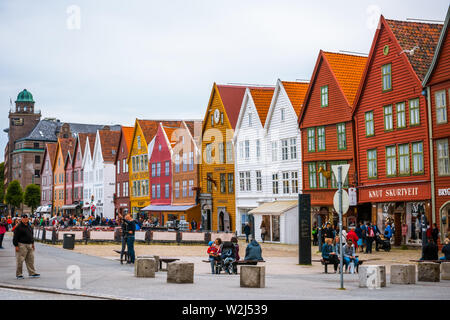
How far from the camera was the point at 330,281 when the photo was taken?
2050 cm

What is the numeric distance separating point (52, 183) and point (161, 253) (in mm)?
81209

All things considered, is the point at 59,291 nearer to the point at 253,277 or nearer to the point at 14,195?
the point at 253,277

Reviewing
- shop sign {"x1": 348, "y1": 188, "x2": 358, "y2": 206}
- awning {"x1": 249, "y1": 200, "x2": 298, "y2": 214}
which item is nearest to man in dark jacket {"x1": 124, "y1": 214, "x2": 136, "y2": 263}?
shop sign {"x1": 348, "y1": 188, "x2": 358, "y2": 206}

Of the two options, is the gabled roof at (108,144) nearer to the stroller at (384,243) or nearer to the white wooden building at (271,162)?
the white wooden building at (271,162)

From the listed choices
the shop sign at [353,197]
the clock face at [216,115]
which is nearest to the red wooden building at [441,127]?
the shop sign at [353,197]

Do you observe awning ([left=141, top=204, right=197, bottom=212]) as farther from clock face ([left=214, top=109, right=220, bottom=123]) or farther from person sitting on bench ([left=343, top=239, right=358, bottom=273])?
person sitting on bench ([left=343, top=239, right=358, bottom=273])

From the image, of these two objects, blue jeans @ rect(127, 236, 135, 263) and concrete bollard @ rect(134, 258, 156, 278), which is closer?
concrete bollard @ rect(134, 258, 156, 278)

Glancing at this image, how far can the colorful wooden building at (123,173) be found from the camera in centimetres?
8356

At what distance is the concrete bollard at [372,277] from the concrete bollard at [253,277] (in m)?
2.70

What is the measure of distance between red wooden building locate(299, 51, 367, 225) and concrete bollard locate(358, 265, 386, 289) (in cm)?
2573

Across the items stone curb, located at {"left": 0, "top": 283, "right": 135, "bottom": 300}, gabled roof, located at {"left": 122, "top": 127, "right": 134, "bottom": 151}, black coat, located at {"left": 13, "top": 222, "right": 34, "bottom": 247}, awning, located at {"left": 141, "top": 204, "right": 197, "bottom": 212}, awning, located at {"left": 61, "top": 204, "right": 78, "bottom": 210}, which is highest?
gabled roof, located at {"left": 122, "top": 127, "right": 134, "bottom": 151}

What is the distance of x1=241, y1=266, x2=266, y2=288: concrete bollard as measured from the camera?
17.6 meters
